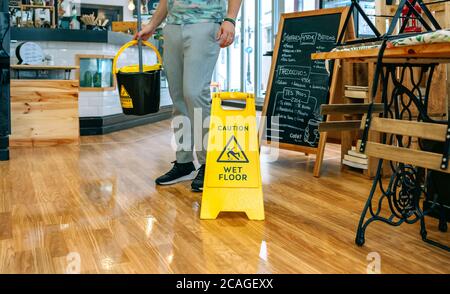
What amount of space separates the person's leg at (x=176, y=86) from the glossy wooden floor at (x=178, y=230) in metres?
0.11

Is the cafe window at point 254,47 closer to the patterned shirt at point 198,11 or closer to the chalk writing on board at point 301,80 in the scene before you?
the chalk writing on board at point 301,80

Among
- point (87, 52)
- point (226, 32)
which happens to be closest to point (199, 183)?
point (226, 32)

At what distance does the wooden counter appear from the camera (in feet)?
12.5

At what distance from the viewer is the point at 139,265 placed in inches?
57.5

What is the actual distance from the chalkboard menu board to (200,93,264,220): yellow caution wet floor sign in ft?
3.68

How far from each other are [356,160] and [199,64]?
45.8 inches

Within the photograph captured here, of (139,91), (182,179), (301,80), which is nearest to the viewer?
(139,91)

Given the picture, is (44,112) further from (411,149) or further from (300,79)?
(411,149)

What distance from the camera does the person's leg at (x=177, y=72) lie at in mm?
2359

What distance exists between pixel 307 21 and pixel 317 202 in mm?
1512

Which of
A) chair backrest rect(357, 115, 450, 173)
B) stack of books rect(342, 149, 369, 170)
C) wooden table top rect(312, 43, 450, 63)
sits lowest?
stack of books rect(342, 149, 369, 170)

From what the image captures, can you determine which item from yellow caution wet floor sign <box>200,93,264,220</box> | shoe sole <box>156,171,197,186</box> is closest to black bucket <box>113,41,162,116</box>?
shoe sole <box>156,171,197,186</box>

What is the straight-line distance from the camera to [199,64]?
2289 millimetres

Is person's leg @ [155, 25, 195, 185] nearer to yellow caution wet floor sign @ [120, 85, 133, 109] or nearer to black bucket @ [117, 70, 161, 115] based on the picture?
black bucket @ [117, 70, 161, 115]
